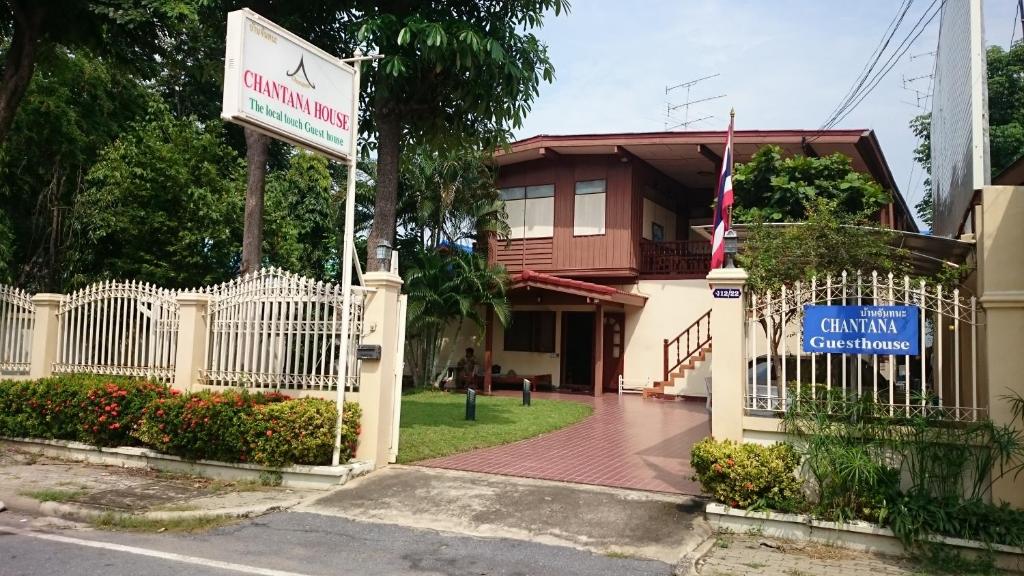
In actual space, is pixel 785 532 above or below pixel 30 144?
below

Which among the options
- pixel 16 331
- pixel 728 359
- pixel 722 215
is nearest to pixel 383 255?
pixel 722 215

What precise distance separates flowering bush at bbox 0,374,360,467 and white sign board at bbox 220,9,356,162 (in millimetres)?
3077

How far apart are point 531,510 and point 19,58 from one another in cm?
953

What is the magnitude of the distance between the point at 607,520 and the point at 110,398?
22.1ft

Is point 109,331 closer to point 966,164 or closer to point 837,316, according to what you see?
point 837,316

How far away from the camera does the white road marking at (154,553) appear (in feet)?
18.2

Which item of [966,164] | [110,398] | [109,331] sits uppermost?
[966,164]

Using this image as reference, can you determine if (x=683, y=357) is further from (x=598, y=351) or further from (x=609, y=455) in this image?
(x=609, y=455)

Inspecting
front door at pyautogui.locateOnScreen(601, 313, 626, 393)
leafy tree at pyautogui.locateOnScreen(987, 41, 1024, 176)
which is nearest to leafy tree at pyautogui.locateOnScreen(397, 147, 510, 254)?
front door at pyautogui.locateOnScreen(601, 313, 626, 393)

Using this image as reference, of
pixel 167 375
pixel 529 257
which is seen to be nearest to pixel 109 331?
pixel 167 375

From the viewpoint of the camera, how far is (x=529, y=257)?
21.5 m

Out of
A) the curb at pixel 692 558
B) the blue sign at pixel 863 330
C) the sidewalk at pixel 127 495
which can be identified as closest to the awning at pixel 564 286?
the sidewalk at pixel 127 495

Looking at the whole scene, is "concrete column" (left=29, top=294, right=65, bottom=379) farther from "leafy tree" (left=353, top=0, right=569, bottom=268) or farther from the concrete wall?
the concrete wall

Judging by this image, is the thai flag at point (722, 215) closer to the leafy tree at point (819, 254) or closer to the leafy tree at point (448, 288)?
the leafy tree at point (819, 254)
